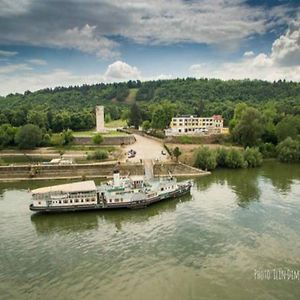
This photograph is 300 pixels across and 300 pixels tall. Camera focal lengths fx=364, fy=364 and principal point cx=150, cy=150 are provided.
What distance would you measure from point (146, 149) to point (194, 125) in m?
24.0

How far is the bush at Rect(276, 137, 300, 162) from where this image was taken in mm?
65562

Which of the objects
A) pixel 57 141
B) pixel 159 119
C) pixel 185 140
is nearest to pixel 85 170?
pixel 185 140

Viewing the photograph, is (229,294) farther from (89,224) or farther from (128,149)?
(128,149)

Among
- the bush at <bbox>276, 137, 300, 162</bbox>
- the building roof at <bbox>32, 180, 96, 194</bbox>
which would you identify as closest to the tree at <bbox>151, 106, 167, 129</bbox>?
the bush at <bbox>276, 137, 300, 162</bbox>

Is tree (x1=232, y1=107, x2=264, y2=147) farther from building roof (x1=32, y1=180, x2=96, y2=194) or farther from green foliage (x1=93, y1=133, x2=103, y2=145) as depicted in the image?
building roof (x1=32, y1=180, x2=96, y2=194)

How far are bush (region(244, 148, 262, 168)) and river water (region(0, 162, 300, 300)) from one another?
16.3 meters

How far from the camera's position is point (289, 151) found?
65.5m

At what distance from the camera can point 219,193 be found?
45906mm

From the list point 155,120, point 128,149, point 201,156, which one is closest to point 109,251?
point 201,156

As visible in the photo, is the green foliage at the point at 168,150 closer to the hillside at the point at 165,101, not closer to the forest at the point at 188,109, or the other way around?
the forest at the point at 188,109

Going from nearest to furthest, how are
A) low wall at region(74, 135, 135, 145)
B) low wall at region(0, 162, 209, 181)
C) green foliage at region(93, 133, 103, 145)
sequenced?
low wall at region(0, 162, 209, 181) → green foliage at region(93, 133, 103, 145) → low wall at region(74, 135, 135, 145)

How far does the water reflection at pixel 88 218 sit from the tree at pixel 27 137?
43.4 m

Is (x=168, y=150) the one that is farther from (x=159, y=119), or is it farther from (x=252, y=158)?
(x=159, y=119)

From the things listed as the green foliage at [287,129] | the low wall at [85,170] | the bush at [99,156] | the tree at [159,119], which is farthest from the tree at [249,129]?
the bush at [99,156]
